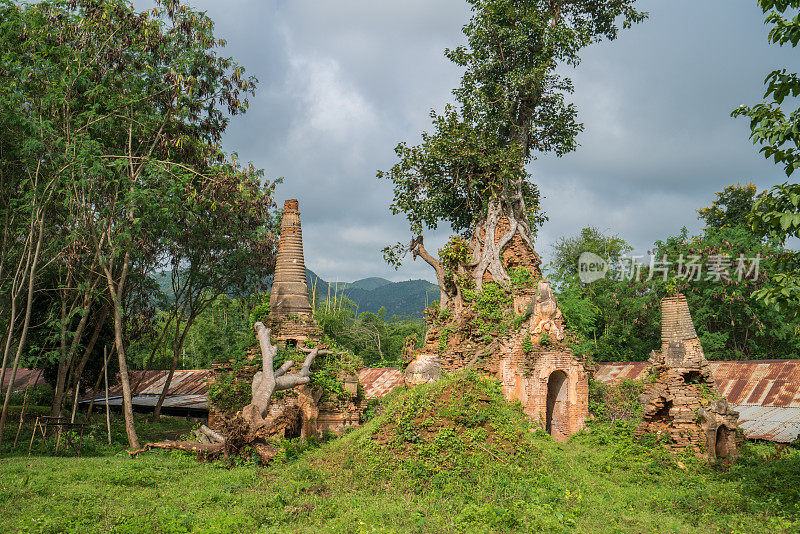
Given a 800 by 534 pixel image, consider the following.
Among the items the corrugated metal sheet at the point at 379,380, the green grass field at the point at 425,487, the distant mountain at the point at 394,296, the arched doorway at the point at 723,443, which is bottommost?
the green grass field at the point at 425,487

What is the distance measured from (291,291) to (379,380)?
795 centimetres

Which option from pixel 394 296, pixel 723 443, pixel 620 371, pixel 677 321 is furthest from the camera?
pixel 394 296

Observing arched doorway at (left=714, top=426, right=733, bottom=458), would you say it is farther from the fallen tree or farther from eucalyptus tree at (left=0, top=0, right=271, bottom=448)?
eucalyptus tree at (left=0, top=0, right=271, bottom=448)

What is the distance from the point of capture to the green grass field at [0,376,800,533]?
26.0 ft

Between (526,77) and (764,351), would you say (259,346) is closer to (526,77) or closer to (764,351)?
(526,77)

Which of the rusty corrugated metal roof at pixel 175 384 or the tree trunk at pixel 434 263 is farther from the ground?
the tree trunk at pixel 434 263

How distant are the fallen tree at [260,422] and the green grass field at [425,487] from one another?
33cm

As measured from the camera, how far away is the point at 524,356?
16.2 meters

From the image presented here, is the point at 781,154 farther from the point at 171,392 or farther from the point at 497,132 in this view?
the point at 171,392

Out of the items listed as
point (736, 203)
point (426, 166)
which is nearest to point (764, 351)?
point (736, 203)

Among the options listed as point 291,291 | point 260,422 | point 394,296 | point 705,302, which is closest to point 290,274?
point 291,291

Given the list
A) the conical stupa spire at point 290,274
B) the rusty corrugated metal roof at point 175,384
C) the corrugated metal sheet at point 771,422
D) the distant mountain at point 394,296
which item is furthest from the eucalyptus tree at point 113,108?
the distant mountain at point 394,296

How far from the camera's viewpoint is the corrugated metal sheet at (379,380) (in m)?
20.5

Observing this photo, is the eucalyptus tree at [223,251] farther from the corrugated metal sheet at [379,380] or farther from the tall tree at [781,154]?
the tall tree at [781,154]
